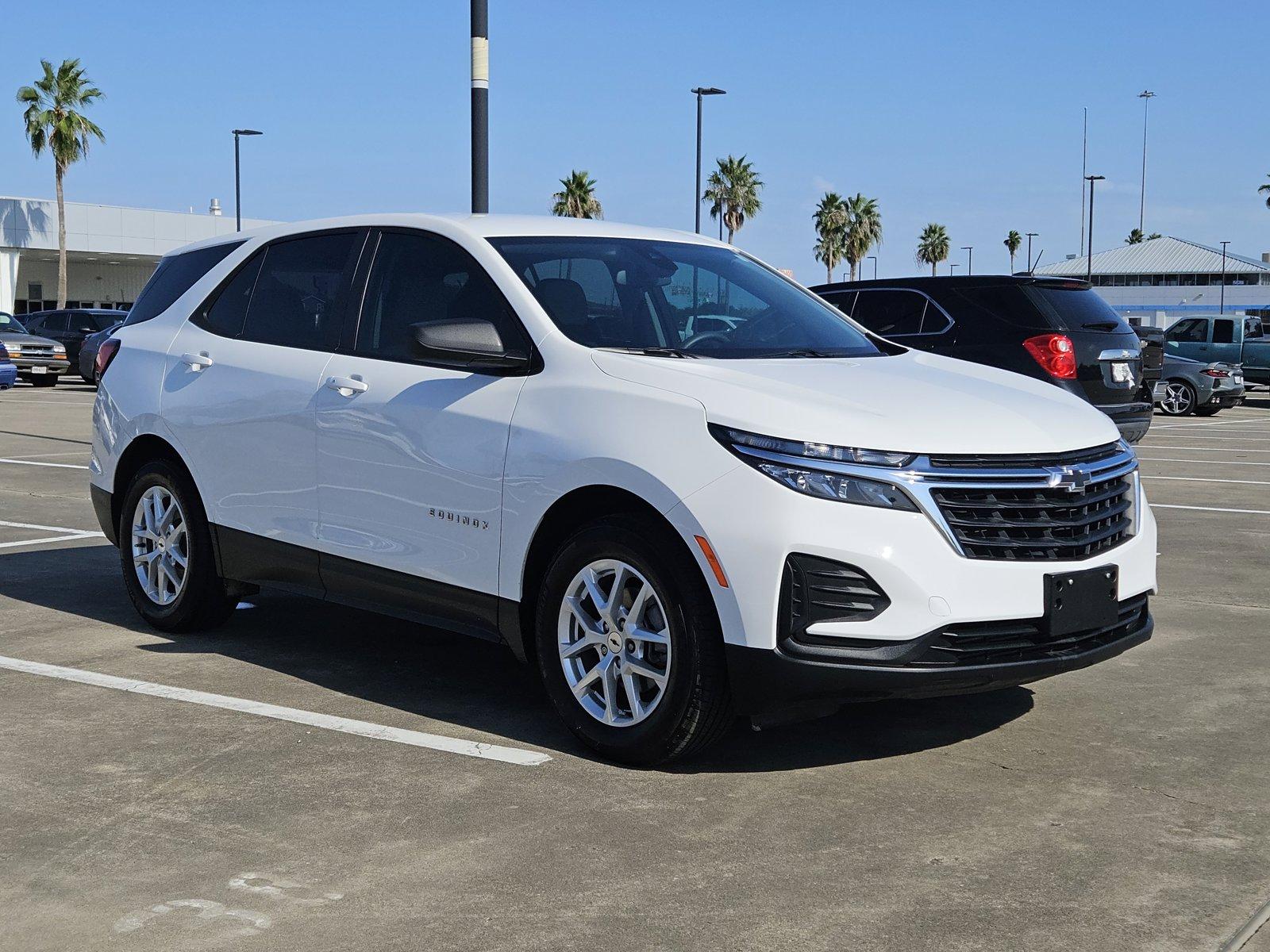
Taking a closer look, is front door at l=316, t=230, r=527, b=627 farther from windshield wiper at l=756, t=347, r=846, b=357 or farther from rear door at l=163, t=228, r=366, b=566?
windshield wiper at l=756, t=347, r=846, b=357

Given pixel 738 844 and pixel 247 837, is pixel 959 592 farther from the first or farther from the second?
pixel 247 837

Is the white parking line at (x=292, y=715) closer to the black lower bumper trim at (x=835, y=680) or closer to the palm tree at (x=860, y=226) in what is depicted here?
the black lower bumper trim at (x=835, y=680)

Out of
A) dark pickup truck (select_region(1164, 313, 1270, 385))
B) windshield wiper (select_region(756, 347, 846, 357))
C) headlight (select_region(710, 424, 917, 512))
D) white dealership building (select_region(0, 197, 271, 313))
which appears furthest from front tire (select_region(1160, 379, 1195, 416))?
white dealership building (select_region(0, 197, 271, 313))

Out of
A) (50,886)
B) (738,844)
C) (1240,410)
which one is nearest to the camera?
(50,886)

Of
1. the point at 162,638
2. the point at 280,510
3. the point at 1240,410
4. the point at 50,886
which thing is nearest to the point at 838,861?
the point at 50,886

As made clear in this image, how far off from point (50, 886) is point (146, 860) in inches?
10.3

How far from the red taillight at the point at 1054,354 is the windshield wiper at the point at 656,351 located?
248 inches

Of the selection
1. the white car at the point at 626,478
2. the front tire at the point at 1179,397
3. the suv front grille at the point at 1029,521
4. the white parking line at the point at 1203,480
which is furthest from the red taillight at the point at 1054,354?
the front tire at the point at 1179,397

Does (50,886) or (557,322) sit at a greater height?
(557,322)

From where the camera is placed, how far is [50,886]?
3730mm

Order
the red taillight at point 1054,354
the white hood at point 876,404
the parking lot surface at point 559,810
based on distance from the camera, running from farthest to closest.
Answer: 1. the red taillight at point 1054,354
2. the white hood at point 876,404
3. the parking lot surface at point 559,810

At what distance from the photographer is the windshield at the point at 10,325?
3238 centimetres

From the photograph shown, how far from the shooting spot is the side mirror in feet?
16.7

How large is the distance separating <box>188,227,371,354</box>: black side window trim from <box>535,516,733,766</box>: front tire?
1603 mm
